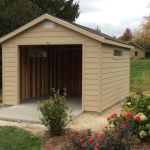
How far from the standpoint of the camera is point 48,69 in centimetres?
1148

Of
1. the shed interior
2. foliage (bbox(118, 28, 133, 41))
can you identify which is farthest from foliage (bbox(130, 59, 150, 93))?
foliage (bbox(118, 28, 133, 41))

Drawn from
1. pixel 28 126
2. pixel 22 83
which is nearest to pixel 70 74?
pixel 22 83

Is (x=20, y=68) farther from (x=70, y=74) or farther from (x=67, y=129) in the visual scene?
(x=67, y=129)

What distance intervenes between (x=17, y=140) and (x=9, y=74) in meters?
3.76

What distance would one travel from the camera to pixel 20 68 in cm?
945

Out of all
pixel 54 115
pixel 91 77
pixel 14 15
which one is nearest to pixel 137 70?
pixel 14 15

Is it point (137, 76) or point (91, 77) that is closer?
point (91, 77)

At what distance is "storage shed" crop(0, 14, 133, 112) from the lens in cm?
770

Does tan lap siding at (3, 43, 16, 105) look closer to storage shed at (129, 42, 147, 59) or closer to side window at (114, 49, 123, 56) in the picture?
side window at (114, 49, 123, 56)

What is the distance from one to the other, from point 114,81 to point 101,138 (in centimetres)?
587

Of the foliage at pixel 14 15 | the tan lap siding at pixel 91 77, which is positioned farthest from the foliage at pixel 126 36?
the tan lap siding at pixel 91 77

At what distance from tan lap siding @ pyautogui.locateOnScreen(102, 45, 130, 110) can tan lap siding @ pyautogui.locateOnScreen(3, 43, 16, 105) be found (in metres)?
2.97

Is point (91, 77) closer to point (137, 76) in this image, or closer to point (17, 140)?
point (17, 140)

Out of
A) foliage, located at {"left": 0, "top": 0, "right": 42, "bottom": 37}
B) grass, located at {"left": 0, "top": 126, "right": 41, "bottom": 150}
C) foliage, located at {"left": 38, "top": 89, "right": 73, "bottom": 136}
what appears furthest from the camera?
foliage, located at {"left": 0, "top": 0, "right": 42, "bottom": 37}
